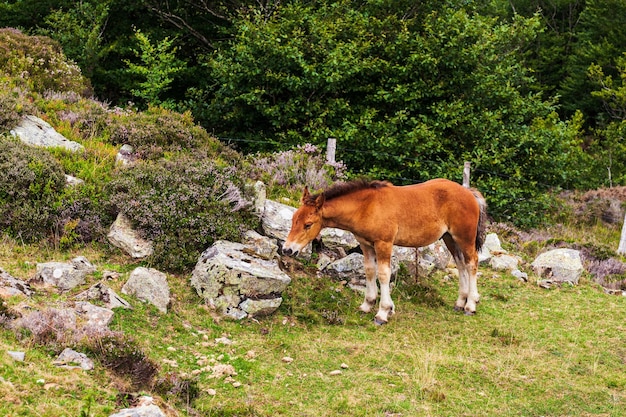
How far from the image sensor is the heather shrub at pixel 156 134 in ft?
46.1

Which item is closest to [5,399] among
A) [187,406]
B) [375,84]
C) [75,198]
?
[187,406]

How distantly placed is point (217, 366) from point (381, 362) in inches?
86.4

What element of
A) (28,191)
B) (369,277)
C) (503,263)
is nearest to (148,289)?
(28,191)

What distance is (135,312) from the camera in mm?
8914

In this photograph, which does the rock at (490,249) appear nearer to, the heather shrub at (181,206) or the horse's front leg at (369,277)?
the horse's front leg at (369,277)

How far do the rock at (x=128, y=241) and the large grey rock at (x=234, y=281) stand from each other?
1.03m

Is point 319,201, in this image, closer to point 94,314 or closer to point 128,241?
point 128,241

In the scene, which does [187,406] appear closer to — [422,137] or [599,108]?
[422,137]

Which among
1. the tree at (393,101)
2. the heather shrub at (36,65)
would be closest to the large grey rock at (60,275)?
the heather shrub at (36,65)

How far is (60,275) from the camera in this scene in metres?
9.26

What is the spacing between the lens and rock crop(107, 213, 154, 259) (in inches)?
415

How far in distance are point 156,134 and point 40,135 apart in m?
2.42

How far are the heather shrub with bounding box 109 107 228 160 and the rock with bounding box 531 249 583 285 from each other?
7854 millimetres

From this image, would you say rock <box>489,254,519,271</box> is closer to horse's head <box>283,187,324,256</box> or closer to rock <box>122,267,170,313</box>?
horse's head <box>283,187,324,256</box>
